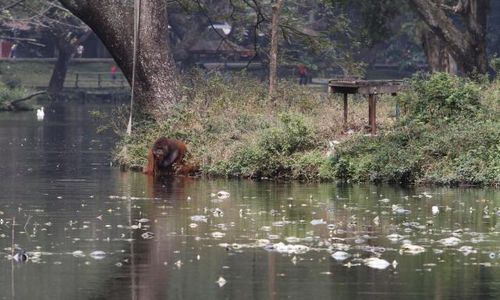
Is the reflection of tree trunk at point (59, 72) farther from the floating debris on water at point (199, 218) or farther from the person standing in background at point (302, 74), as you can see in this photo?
the floating debris on water at point (199, 218)

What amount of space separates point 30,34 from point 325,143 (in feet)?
195

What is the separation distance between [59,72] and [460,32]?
133 feet

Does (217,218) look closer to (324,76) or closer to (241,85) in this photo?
(241,85)

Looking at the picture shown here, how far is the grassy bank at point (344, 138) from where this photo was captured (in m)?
25.3

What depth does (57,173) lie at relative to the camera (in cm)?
2902

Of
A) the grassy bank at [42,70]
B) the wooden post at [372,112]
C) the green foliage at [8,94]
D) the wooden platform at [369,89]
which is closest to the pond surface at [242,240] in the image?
the wooden post at [372,112]

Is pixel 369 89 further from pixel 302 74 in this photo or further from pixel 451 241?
pixel 302 74

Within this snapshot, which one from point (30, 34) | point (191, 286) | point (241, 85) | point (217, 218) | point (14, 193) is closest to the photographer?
point (191, 286)

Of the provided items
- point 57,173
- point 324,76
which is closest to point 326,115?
point 57,173

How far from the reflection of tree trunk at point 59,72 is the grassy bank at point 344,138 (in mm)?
47852

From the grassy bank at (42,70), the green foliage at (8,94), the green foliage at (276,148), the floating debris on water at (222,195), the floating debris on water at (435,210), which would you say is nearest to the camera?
the floating debris on water at (435,210)

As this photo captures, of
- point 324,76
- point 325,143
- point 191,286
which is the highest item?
point 324,76

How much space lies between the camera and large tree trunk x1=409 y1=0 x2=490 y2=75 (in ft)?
133

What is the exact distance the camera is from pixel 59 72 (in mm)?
78062
